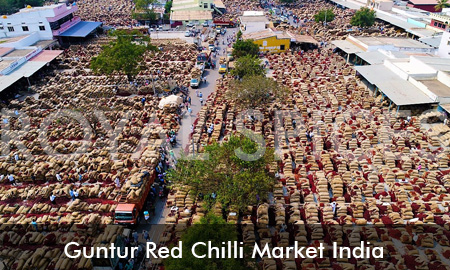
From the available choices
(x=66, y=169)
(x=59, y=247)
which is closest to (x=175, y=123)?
(x=66, y=169)

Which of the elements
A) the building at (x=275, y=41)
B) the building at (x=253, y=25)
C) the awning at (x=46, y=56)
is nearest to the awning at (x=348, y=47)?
the building at (x=275, y=41)

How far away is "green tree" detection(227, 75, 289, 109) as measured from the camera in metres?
31.4

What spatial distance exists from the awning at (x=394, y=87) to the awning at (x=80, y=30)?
155 ft

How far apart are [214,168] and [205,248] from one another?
6.76 metres

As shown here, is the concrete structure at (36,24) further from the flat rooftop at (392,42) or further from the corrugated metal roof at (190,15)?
the flat rooftop at (392,42)

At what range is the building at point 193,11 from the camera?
72875 mm

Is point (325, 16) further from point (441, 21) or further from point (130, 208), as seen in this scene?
point (130, 208)

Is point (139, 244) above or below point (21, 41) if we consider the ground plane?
below

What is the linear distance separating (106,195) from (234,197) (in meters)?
9.24

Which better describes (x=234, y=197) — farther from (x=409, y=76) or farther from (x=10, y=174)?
(x=409, y=76)

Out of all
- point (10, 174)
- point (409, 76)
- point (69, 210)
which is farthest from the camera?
point (409, 76)

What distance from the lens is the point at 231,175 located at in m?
19.4

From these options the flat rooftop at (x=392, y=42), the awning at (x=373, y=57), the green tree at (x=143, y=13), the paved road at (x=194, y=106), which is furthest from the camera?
Result: the green tree at (x=143, y=13)

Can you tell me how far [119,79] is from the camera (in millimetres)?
42281
